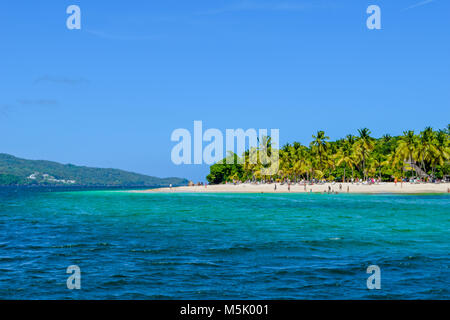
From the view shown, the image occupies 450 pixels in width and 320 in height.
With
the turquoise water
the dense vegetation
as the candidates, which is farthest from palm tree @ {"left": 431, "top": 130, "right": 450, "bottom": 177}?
the turquoise water

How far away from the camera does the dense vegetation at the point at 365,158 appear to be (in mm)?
116938

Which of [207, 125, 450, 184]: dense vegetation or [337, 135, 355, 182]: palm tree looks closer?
[207, 125, 450, 184]: dense vegetation

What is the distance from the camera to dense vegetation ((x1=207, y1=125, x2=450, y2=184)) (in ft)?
384

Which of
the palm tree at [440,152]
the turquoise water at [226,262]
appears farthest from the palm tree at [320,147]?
the turquoise water at [226,262]

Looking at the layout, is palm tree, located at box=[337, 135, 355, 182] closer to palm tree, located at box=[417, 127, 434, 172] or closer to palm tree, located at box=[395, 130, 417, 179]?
palm tree, located at box=[395, 130, 417, 179]

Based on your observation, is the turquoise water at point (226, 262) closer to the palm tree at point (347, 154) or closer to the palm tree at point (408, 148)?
the palm tree at point (408, 148)

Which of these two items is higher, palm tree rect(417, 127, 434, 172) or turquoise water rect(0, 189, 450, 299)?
palm tree rect(417, 127, 434, 172)

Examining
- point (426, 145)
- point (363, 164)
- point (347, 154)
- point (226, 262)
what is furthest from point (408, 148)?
point (226, 262)

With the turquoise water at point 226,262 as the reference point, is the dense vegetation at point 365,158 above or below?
above

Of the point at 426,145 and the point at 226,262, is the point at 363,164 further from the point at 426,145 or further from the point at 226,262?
the point at 226,262

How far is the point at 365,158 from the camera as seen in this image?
13812 centimetres

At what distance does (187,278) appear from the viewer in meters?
16.3
